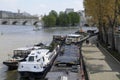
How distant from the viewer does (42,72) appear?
32688mm

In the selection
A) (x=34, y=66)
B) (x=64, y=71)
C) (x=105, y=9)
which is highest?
(x=105, y=9)

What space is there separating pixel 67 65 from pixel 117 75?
14.1ft

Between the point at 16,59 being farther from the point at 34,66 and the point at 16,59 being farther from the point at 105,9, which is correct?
the point at 105,9

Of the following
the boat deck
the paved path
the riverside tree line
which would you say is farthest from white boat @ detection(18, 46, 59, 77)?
the riverside tree line

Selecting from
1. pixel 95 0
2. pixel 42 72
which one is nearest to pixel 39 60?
pixel 42 72

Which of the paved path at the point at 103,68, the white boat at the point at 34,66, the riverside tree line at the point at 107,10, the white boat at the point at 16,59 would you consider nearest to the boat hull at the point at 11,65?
A: the white boat at the point at 16,59

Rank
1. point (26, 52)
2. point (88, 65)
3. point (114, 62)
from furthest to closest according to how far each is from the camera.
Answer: point (26, 52) < point (114, 62) < point (88, 65)

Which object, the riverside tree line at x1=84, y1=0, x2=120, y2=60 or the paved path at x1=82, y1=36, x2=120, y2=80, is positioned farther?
the riverside tree line at x1=84, y1=0, x2=120, y2=60

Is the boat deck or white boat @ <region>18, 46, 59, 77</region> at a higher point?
the boat deck

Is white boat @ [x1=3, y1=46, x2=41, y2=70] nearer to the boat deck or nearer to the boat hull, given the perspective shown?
the boat hull

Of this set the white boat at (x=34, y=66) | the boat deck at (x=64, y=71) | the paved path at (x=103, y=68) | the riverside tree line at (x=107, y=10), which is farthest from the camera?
the riverside tree line at (x=107, y=10)

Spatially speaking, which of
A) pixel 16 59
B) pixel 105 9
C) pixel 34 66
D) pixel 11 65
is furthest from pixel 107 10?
pixel 34 66

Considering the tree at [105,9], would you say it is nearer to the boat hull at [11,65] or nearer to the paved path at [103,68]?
the paved path at [103,68]

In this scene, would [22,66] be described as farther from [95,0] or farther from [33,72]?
[95,0]
